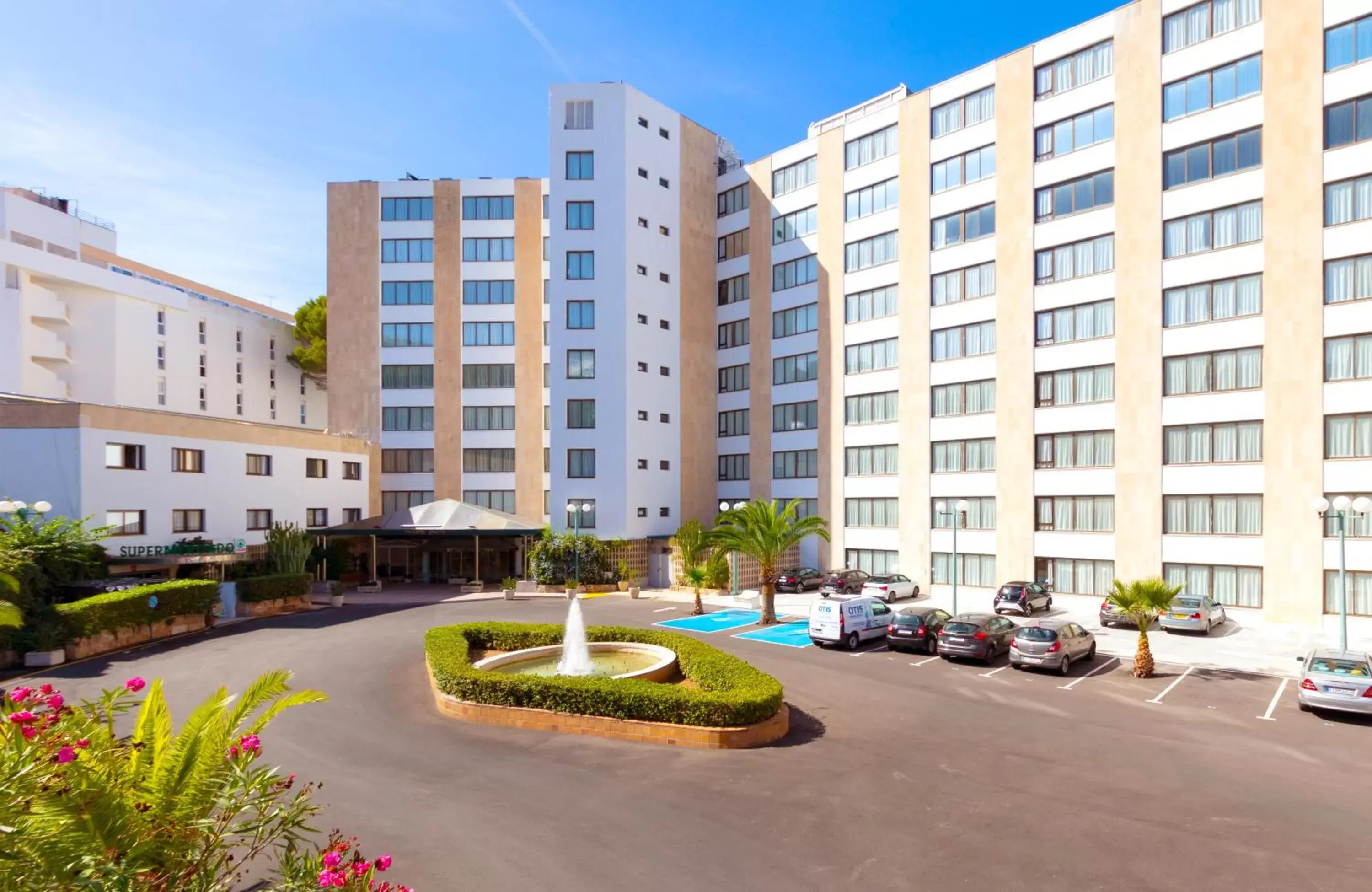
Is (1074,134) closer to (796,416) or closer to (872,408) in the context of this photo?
(872,408)

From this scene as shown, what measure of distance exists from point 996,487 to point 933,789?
95.2 feet

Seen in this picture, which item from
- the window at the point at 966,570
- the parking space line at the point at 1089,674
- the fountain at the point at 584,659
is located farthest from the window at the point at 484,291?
the parking space line at the point at 1089,674

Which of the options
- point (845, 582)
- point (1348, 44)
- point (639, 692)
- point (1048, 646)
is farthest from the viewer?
point (845, 582)

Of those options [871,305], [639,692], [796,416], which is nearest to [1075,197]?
[871,305]

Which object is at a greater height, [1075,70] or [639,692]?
[1075,70]

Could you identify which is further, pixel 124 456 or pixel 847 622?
pixel 124 456

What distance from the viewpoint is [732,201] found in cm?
5362

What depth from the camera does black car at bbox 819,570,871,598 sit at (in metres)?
40.2

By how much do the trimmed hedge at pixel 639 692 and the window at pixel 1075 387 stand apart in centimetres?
2560

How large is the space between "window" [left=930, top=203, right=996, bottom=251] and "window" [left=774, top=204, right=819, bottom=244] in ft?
27.4

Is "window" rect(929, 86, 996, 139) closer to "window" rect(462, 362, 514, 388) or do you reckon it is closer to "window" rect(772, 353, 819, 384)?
"window" rect(772, 353, 819, 384)

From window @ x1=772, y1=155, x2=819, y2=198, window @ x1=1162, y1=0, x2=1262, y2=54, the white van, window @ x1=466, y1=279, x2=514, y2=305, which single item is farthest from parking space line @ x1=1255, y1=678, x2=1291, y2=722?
window @ x1=466, y1=279, x2=514, y2=305

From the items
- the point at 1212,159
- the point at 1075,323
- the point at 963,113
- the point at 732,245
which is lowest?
the point at 1075,323

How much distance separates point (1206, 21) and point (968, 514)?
25014mm
